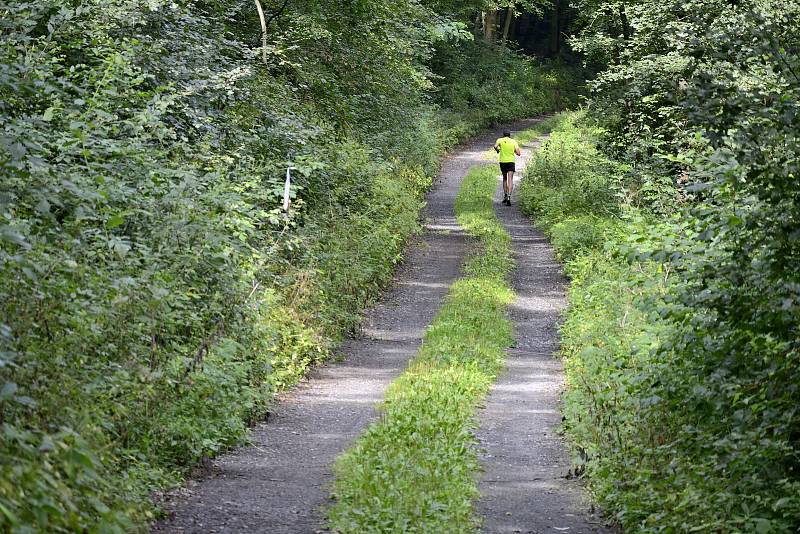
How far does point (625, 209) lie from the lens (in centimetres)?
1905

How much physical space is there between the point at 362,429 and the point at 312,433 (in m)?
0.53

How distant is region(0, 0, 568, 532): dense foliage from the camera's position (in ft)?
19.3

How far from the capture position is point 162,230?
1002 centimetres

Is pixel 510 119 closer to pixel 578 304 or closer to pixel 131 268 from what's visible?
pixel 578 304

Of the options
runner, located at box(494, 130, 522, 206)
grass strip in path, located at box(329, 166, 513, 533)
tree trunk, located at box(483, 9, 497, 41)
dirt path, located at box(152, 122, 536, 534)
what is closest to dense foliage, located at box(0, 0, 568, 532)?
dirt path, located at box(152, 122, 536, 534)

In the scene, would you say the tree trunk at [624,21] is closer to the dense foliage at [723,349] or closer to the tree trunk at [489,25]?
the dense foliage at [723,349]

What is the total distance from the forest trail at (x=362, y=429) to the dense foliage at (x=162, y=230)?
0.36 m

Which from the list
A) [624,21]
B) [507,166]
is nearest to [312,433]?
[624,21]

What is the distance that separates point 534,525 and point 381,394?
15.8ft

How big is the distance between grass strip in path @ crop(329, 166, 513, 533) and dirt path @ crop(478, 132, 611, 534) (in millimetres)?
207

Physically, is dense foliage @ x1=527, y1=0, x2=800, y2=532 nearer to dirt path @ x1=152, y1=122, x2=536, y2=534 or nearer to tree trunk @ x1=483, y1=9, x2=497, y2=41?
dirt path @ x1=152, y1=122, x2=536, y2=534

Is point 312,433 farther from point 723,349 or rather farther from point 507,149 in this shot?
point 507,149

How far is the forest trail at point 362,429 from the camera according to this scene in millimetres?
7699

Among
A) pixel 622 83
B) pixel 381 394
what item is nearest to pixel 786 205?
pixel 381 394
